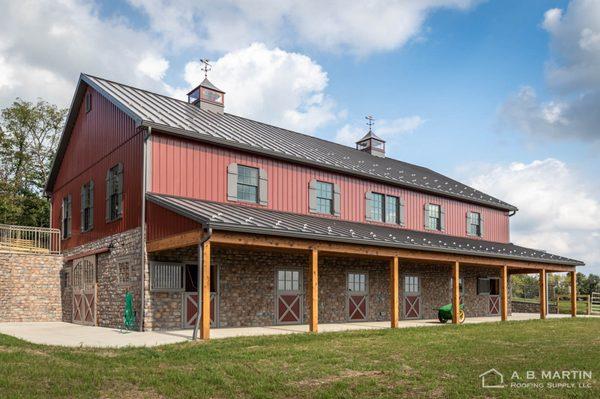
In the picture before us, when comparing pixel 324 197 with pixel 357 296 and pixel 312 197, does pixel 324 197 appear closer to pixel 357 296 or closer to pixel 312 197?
pixel 312 197

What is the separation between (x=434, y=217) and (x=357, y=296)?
6.71 meters

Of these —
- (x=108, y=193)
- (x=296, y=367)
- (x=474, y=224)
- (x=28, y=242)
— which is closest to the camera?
(x=296, y=367)

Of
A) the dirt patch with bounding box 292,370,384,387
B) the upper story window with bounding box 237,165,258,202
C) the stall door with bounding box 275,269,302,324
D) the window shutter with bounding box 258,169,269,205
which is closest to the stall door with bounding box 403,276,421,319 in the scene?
the stall door with bounding box 275,269,302,324

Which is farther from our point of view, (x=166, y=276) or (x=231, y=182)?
(x=231, y=182)

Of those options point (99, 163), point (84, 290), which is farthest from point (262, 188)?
point (84, 290)

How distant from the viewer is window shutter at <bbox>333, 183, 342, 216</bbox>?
69.0ft

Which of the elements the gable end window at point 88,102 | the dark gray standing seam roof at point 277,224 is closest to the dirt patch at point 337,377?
the dark gray standing seam roof at point 277,224

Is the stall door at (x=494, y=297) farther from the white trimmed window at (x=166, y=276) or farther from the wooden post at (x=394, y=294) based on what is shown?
the white trimmed window at (x=166, y=276)

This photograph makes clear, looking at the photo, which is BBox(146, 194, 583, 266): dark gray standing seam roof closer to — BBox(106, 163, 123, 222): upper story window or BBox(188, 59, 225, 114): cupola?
BBox(106, 163, 123, 222): upper story window

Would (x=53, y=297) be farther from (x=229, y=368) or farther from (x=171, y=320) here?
(x=229, y=368)

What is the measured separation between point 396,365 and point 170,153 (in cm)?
972

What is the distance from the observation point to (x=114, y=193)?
725 inches

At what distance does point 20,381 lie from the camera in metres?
8.41

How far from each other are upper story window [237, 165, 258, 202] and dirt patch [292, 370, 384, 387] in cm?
973
